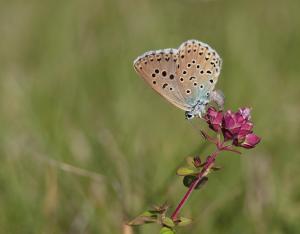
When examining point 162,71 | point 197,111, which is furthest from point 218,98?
point 162,71

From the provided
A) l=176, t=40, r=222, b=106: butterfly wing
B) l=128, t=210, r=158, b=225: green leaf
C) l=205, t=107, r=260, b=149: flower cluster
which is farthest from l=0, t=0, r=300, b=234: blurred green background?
l=205, t=107, r=260, b=149: flower cluster

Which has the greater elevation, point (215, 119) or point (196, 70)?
point (196, 70)

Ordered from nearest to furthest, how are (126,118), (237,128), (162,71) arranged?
(237,128) → (162,71) → (126,118)

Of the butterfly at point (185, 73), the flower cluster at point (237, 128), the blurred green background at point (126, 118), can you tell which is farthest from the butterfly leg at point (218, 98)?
the blurred green background at point (126, 118)

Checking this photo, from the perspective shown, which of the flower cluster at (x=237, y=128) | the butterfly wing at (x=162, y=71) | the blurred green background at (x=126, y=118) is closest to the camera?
the flower cluster at (x=237, y=128)

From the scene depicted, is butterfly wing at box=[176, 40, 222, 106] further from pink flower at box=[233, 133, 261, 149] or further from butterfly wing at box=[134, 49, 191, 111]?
pink flower at box=[233, 133, 261, 149]

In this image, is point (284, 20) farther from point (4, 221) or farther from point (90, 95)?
point (4, 221)

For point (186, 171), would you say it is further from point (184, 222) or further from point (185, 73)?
point (185, 73)

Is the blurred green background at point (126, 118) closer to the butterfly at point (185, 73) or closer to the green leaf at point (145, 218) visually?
the butterfly at point (185, 73)
